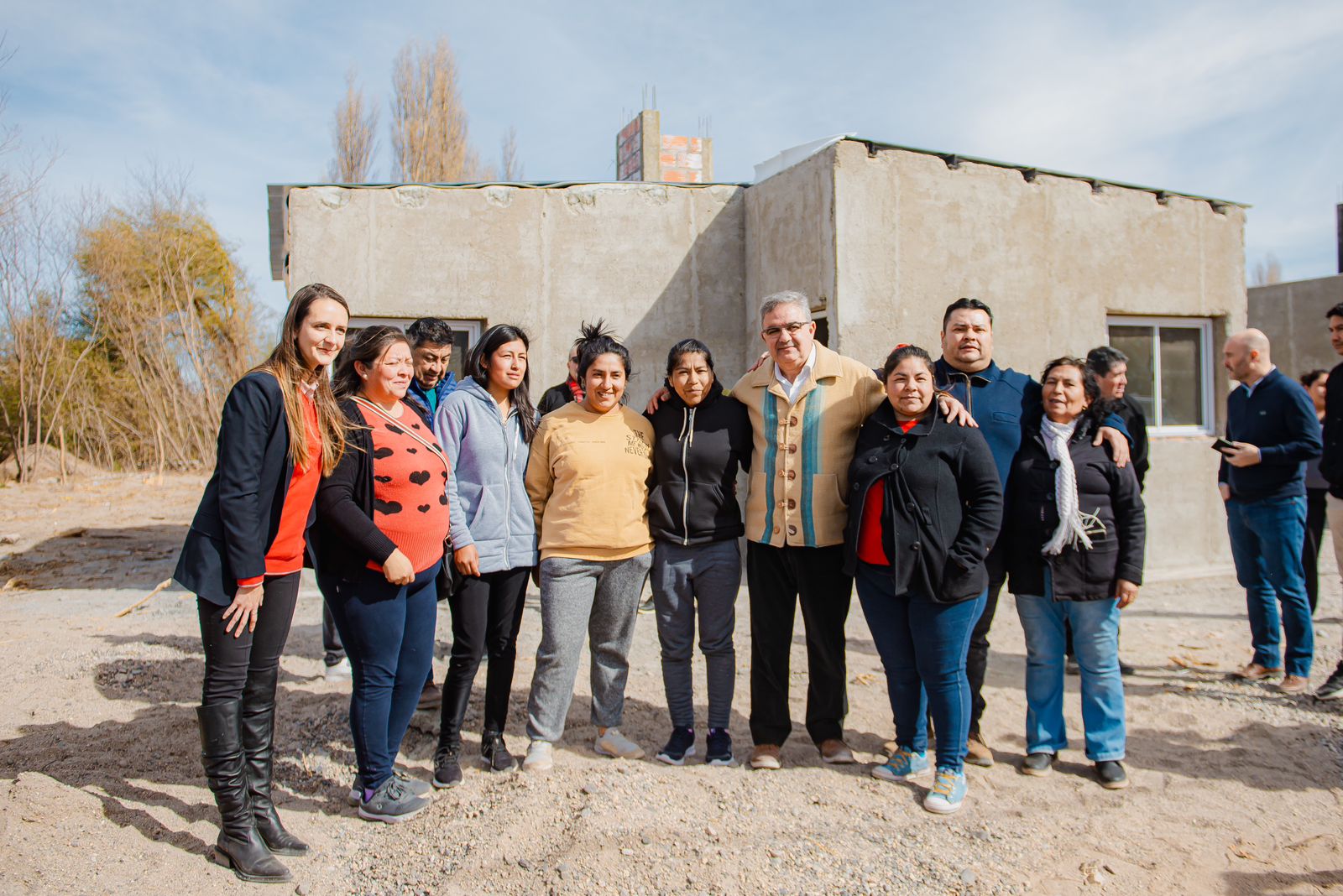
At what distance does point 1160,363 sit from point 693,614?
6.01 metres

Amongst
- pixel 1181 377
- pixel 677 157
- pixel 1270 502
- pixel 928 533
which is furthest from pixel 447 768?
pixel 677 157

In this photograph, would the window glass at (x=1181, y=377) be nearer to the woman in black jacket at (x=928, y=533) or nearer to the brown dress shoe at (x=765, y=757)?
the woman in black jacket at (x=928, y=533)

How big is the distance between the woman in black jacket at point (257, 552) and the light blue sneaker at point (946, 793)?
7.71 ft

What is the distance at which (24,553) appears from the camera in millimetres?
9195

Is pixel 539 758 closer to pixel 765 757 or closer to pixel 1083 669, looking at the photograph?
pixel 765 757

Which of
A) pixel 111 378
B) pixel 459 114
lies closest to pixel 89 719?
pixel 111 378

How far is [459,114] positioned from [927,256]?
51.5 ft

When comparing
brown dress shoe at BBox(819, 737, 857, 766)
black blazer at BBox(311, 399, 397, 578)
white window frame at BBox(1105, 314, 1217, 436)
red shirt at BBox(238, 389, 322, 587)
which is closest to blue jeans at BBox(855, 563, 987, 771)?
brown dress shoe at BBox(819, 737, 857, 766)

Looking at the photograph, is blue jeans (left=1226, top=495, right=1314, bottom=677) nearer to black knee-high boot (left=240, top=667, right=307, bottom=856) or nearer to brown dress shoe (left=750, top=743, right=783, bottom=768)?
brown dress shoe (left=750, top=743, right=783, bottom=768)

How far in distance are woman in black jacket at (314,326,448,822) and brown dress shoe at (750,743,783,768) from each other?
1377mm

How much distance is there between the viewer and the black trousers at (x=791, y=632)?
11.8 ft

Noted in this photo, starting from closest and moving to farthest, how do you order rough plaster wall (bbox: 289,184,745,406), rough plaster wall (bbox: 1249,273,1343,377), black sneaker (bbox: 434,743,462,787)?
black sneaker (bbox: 434,743,462,787) → rough plaster wall (bbox: 289,184,745,406) → rough plaster wall (bbox: 1249,273,1343,377)

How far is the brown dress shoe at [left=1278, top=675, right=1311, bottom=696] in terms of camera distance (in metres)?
4.67

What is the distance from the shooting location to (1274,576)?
4.79 meters
